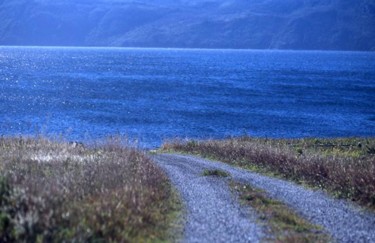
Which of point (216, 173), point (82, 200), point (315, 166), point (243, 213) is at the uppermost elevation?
point (82, 200)

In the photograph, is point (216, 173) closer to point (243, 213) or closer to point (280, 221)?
point (243, 213)

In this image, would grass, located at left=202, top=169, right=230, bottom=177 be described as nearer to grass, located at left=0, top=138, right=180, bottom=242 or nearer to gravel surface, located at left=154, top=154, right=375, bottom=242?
gravel surface, located at left=154, top=154, right=375, bottom=242

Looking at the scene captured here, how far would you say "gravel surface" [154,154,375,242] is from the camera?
12711 millimetres

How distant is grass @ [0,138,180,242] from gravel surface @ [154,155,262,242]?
0.50 metres

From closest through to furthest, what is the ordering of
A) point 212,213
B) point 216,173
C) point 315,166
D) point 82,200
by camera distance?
point 82,200, point 212,213, point 315,166, point 216,173

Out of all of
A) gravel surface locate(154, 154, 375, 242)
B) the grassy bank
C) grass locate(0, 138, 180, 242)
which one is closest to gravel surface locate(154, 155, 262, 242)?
gravel surface locate(154, 154, 375, 242)

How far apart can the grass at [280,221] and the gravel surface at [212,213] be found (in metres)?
0.33

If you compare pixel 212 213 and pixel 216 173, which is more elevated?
pixel 212 213

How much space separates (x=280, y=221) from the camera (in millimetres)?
13789

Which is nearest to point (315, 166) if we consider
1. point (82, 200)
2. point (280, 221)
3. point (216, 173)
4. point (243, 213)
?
point (216, 173)

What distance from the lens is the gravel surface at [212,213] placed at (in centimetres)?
1241

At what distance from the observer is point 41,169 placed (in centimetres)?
1593

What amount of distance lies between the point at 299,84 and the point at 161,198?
350 feet

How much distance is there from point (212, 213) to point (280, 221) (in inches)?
67.4
